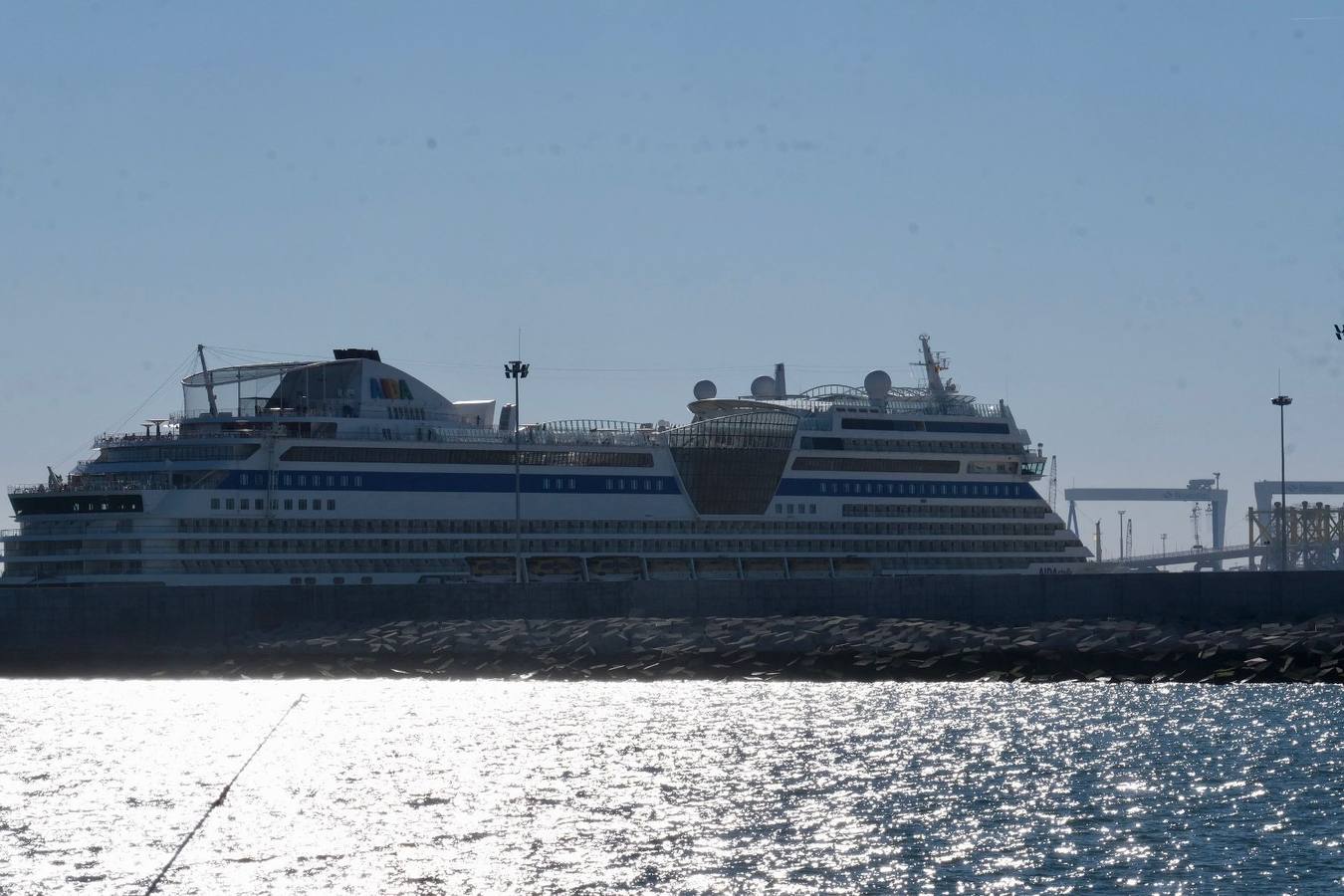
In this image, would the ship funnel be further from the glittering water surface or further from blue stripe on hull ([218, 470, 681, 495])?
the glittering water surface

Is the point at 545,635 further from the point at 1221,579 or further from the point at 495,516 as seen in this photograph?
the point at 1221,579

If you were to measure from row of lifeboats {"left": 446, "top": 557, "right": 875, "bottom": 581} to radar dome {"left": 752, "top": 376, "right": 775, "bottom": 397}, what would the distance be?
1106cm

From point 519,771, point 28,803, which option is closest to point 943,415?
point 519,771

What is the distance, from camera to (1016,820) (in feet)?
122

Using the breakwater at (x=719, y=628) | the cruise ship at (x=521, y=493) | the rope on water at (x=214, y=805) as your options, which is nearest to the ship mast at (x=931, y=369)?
the cruise ship at (x=521, y=493)

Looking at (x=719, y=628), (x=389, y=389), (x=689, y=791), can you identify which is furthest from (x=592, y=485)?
(x=689, y=791)

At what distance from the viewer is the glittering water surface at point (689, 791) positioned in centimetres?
3238

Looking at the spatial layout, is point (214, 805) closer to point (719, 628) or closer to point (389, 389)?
point (719, 628)

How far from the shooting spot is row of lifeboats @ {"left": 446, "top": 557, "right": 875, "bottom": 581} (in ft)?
280

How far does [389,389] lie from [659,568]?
52.4 feet

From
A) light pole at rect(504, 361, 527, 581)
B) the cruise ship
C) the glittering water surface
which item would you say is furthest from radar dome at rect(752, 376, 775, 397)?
the glittering water surface

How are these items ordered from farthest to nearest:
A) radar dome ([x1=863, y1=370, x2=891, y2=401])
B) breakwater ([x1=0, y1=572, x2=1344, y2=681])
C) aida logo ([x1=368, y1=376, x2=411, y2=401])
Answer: radar dome ([x1=863, y1=370, x2=891, y2=401])
aida logo ([x1=368, y1=376, x2=411, y2=401])
breakwater ([x1=0, y1=572, x2=1344, y2=681])

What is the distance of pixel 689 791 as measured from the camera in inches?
1630

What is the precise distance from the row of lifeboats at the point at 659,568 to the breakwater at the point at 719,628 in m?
10.1
